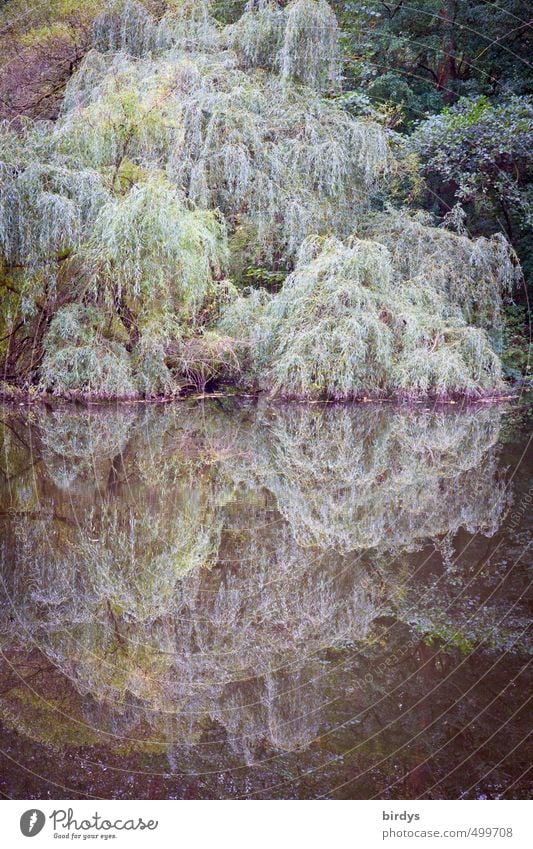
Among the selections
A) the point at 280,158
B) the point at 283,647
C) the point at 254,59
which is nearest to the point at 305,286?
the point at 280,158

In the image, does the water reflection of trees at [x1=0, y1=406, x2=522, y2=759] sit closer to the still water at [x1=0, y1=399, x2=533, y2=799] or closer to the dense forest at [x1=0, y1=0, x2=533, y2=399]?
the still water at [x1=0, y1=399, x2=533, y2=799]

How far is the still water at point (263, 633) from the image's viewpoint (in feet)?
5.59

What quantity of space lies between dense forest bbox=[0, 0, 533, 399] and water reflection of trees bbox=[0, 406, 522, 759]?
3.04 metres

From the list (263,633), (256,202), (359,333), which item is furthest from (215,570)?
(256,202)

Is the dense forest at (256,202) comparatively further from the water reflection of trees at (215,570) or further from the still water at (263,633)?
the still water at (263,633)

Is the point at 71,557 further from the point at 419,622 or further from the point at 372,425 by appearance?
the point at 372,425

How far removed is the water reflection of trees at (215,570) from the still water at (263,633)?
0.01m

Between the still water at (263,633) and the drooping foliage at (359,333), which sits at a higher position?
the drooping foliage at (359,333)

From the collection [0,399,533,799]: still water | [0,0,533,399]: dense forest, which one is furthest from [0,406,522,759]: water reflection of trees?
[0,0,533,399]: dense forest

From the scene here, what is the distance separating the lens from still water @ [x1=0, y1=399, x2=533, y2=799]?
1703 mm

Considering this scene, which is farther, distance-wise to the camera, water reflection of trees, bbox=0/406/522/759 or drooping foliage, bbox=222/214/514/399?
drooping foliage, bbox=222/214/514/399

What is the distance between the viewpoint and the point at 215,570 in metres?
2.88

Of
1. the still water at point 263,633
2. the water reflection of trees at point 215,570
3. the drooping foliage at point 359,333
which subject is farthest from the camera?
the drooping foliage at point 359,333

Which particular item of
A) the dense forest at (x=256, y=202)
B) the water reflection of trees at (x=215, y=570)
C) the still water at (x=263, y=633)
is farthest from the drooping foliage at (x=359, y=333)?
the still water at (x=263, y=633)
